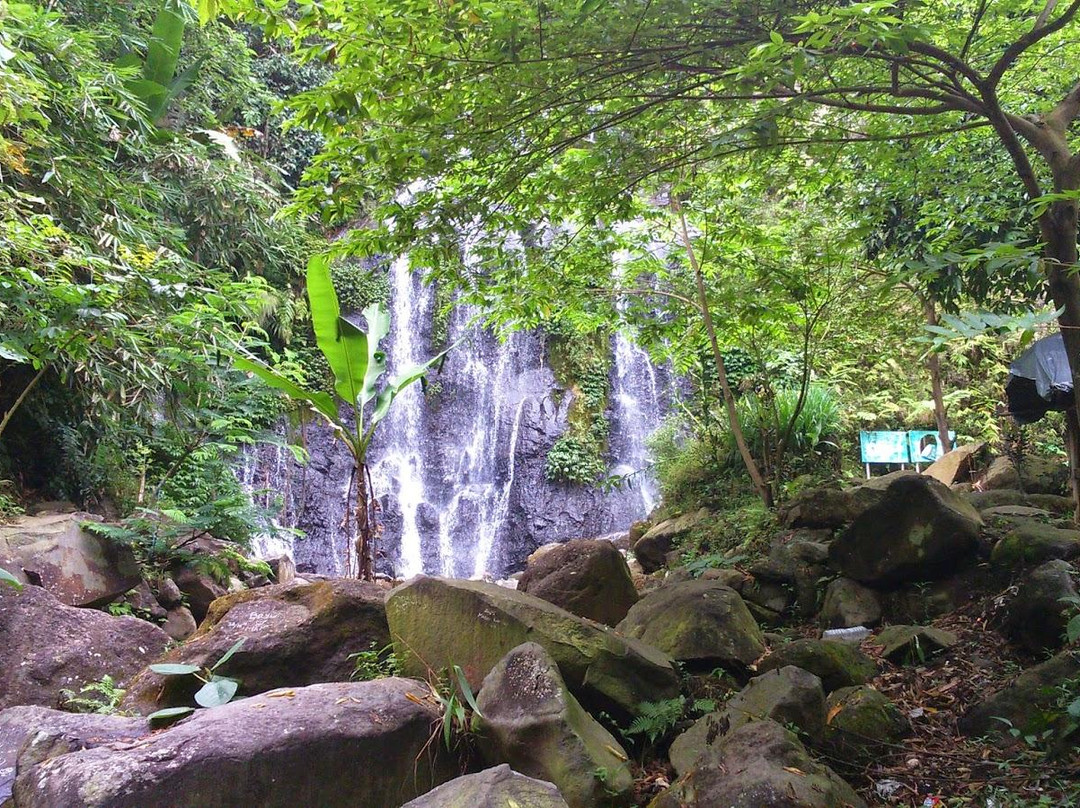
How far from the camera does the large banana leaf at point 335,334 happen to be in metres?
5.35

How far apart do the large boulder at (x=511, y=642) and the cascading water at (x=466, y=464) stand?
9.38 meters

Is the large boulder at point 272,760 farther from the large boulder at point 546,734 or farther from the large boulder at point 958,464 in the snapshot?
the large boulder at point 958,464

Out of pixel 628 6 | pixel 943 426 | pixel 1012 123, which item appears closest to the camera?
pixel 628 6

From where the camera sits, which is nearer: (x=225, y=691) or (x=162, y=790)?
(x=162, y=790)

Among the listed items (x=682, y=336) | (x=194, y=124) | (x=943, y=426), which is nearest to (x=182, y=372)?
(x=682, y=336)

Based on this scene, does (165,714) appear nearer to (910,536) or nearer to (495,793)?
(495,793)

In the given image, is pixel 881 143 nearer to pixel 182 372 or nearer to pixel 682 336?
pixel 682 336

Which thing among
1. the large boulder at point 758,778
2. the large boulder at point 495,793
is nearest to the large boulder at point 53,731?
the large boulder at point 495,793

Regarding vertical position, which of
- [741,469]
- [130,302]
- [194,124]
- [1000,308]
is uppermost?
[194,124]

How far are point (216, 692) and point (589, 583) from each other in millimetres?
2640

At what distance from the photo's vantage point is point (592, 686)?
3350 millimetres

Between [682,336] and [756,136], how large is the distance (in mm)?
4801

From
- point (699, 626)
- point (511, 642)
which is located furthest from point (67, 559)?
point (699, 626)

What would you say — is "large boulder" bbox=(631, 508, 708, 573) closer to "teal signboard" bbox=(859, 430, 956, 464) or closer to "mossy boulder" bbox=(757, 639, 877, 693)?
"teal signboard" bbox=(859, 430, 956, 464)
